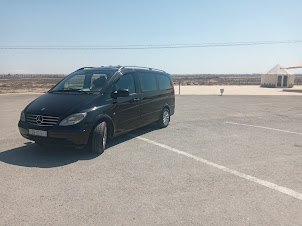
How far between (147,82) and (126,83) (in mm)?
1124

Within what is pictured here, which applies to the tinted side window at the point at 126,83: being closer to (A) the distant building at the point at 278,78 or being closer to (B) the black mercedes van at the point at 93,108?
(B) the black mercedes van at the point at 93,108

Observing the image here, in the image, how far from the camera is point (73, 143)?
4891 mm

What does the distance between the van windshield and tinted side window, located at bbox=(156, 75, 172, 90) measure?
2.32 m

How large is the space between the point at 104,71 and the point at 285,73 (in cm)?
3867

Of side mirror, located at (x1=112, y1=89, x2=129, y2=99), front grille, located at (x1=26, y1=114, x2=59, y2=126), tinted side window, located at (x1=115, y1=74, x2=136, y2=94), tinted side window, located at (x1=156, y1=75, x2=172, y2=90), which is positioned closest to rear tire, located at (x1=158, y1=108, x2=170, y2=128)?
tinted side window, located at (x1=156, y1=75, x2=172, y2=90)

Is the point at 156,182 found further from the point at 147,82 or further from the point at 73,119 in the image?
the point at 147,82

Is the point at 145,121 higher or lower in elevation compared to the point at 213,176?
higher

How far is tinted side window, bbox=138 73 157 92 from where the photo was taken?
23.2ft

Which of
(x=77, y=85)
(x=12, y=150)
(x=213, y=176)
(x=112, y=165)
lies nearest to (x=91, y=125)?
(x=112, y=165)

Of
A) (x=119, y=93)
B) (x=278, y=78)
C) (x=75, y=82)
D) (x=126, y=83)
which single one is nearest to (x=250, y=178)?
(x=119, y=93)

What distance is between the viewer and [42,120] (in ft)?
16.4

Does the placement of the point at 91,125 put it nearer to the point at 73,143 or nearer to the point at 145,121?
the point at 73,143

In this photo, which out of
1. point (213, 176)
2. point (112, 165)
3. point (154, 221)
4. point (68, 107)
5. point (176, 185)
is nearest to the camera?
point (154, 221)

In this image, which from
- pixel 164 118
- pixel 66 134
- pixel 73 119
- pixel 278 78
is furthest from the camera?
pixel 278 78
